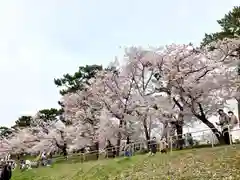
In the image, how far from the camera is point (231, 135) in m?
19.4

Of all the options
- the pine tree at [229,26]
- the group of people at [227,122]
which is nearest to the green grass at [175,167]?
the group of people at [227,122]

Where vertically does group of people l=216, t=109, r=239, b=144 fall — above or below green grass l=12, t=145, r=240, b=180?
above

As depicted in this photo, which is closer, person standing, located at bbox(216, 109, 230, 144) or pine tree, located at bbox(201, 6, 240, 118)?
person standing, located at bbox(216, 109, 230, 144)

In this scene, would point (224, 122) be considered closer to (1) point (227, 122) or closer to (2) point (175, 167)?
(1) point (227, 122)

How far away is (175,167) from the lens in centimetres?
1670

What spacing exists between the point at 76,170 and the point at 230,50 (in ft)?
44.0

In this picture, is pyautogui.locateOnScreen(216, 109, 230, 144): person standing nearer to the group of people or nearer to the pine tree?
the group of people

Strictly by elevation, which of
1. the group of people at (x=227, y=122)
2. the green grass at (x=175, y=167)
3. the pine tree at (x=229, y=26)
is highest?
the pine tree at (x=229, y=26)

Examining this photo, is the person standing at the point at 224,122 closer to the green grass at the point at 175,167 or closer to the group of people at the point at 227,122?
the group of people at the point at 227,122

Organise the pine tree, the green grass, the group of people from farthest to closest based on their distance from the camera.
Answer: the pine tree, the group of people, the green grass

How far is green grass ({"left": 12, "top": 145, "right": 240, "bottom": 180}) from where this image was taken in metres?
14.2

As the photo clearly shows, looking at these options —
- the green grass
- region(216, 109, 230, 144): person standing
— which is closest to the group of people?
region(216, 109, 230, 144): person standing

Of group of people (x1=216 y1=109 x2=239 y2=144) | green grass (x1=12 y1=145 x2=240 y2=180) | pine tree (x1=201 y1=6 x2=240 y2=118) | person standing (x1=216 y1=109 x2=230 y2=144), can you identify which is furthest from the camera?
pine tree (x1=201 y1=6 x2=240 y2=118)

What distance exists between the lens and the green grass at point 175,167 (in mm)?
14211
